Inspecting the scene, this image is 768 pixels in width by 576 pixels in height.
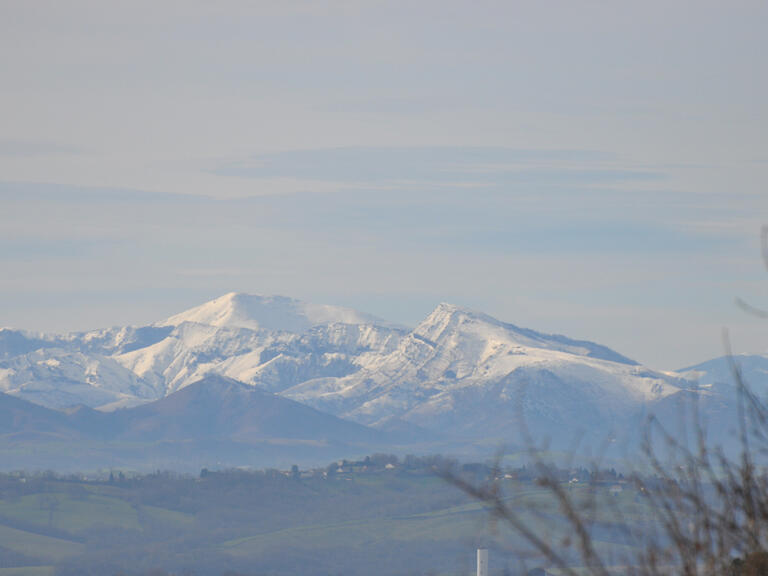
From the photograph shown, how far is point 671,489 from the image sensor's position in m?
15.6

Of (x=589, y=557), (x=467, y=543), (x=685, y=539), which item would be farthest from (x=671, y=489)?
(x=467, y=543)

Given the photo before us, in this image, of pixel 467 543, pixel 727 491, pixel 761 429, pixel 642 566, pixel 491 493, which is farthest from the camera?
pixel 467 543

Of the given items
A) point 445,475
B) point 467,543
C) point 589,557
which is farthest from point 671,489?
point 467,543

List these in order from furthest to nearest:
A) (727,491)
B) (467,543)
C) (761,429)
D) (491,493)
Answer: (467,543)
(761,429)
(727,491)
(491,493)

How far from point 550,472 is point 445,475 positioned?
1.22 m

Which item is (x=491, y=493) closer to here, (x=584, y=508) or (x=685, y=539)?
(x=584, y=508)

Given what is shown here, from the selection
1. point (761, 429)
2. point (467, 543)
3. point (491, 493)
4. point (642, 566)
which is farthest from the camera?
point (467, 543)

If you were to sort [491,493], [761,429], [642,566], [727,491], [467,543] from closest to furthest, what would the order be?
[491,493] → [642,566] → [727,491] → [761,429] → [467,543]

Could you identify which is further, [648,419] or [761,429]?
[761,429]

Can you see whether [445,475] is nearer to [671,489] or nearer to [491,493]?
[491,493]

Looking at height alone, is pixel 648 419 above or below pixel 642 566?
above

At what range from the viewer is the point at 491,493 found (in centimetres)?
1356

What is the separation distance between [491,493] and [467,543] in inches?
408

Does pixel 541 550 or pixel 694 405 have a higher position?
pixel 694 405
